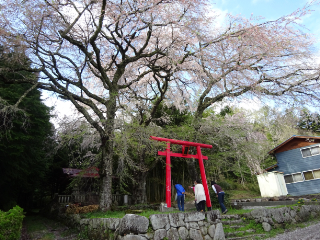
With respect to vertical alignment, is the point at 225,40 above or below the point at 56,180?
above

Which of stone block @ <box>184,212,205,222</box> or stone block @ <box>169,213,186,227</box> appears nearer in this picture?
stone block @ <box>169,213,186,227</box>

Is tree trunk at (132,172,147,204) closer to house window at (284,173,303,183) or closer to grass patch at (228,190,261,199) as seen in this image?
grass patch at (228,190,261,199)

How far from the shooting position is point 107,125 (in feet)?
21.7

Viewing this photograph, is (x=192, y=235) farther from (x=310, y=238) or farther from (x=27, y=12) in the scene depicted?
(x=27, y=12)

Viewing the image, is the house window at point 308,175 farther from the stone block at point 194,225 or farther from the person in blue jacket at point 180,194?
the stone block at point 194,225

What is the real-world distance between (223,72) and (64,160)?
11742 mm

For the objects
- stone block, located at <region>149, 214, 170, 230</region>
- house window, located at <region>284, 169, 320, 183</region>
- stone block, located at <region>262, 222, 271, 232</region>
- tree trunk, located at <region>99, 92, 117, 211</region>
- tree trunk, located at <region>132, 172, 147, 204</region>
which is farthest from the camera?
house window, located at <region>284, 169, 320, 183</region>

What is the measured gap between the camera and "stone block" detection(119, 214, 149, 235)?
4.03m

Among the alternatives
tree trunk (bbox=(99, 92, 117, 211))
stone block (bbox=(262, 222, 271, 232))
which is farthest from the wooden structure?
tree trunk (bbox=(99, 92, 117, 211))

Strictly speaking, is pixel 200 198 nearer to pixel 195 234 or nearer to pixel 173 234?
pixel 195 234

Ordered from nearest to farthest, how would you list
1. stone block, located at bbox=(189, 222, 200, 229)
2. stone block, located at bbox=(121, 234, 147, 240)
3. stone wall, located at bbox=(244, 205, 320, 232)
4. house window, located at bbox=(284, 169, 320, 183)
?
stone block, located at bbox=(121, 234, 147, 240) → stone block, located at bbox=(189, 222, 200, 229) → stone wall, located at bbox=(244, 205, 320, 232) → house window, located at bbox=(284, 169, 320, 183)

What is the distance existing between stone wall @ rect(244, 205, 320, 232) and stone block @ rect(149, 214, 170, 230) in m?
2.88

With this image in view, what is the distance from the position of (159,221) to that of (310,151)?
12293 millimetres

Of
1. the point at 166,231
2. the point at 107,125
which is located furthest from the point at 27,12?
the point at 166,231
